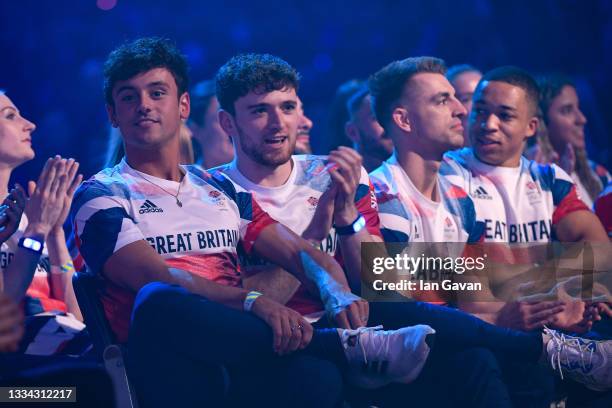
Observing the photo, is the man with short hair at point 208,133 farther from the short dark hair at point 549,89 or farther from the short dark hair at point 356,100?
the short dark hair at point 549,89

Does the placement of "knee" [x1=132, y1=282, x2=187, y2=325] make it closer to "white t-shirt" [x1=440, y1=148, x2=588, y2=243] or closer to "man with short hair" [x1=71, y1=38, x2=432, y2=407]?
"man with short hair" [x1=71, y1=38, x2=432, y2=407]

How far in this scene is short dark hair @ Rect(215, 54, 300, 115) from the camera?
3.62 meters

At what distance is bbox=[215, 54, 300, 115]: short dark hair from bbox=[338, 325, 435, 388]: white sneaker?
47.6 inches

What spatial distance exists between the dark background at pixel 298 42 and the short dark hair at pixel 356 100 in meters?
0.79

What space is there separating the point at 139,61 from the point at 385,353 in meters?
1.50

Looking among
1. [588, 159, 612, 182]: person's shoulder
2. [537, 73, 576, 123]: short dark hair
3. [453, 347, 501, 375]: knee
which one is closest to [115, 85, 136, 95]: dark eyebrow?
[453, 347, 501, 375]: knee

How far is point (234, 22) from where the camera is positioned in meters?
5.52

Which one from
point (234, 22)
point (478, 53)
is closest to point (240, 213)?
point (234, 22)

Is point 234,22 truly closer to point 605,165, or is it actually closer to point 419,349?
point 605,165

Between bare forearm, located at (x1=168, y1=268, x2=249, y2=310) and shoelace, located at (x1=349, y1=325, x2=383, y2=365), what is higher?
bare forearm, located at (x1=168, y1=268, x2=249, y2=310)

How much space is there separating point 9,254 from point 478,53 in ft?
12.8

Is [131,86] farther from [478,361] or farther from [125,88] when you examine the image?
[478,361]

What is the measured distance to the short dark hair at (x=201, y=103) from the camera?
4738 millimetres

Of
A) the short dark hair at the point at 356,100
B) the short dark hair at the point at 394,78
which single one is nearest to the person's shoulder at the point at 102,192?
the short dark hair at the point at 394,78
